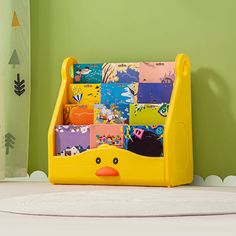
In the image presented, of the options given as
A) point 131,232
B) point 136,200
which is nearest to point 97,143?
point 136,200

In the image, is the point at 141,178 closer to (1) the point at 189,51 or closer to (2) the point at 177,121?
(2) the point at 177,121

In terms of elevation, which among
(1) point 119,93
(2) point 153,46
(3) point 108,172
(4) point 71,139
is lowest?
(3) point 108,172

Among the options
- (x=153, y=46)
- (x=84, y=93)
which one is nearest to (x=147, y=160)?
(x=84, y=93)

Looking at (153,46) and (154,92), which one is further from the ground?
(153,46)

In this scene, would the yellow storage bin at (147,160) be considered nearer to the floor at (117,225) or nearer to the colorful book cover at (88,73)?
the colorful book cover at (88,73)

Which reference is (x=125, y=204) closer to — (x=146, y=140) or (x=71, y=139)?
(x=146, y=140)

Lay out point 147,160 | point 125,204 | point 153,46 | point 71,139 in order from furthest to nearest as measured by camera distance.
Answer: point 153,46 < point 71,139 < point 147,160 < point 125,204

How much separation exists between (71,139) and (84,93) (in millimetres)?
209

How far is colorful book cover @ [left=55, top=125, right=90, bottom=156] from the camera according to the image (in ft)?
7.07

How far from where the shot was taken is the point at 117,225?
1162mm

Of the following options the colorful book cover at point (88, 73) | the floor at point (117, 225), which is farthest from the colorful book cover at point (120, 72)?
the floor at point (117, 225)

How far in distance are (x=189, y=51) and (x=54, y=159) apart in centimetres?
64

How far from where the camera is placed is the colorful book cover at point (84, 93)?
2273 millimetres

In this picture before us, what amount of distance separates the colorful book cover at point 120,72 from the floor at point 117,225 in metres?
1.05
